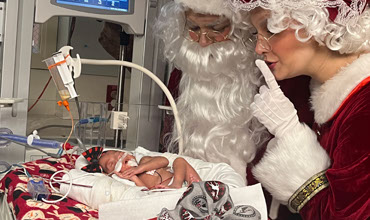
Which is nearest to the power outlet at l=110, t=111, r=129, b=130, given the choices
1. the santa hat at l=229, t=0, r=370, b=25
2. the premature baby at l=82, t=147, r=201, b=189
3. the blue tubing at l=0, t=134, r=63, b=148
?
the premature baby at l=82, t=147, r=201, b=189

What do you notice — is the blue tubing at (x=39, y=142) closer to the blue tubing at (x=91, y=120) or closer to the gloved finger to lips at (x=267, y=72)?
the blue tubing at (x=91, y=120)

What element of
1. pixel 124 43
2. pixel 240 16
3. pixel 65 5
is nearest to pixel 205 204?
pixel 240 16

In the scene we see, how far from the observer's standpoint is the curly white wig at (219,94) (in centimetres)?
196

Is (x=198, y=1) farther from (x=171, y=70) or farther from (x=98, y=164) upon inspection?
(x=98, y=164)

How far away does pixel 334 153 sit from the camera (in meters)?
1.44

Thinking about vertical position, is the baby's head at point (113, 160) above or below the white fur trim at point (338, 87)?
below

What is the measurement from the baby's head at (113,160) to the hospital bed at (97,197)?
0.08 metres

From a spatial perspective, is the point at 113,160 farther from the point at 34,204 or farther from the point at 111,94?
the point at 111,94

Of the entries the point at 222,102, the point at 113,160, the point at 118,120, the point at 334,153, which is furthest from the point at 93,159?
the point at 334,153

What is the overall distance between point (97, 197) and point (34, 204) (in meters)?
0.19

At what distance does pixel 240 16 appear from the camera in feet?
5.87

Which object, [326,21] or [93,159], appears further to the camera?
[93,159]

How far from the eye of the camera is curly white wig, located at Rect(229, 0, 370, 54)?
146 centimetres

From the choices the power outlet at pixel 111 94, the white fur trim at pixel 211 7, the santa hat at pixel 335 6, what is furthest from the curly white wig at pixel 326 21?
the power outlet at pixel 111 94
